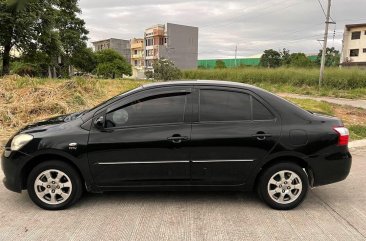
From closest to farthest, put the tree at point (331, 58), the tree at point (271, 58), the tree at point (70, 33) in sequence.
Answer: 1. the tree at point (70, 33)
2. the tree at point (331, 58)
3. the tree at point (271, 58)

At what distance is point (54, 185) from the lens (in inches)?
166

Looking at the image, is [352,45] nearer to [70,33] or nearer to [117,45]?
[70,33]

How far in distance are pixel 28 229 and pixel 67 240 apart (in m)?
0.54

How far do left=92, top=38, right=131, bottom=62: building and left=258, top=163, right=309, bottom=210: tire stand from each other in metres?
97.8

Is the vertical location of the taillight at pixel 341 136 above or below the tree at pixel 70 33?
below

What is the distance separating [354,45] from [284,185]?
66.6 m

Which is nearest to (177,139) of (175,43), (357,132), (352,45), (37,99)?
(357,132)

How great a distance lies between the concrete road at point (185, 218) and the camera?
12.0ft

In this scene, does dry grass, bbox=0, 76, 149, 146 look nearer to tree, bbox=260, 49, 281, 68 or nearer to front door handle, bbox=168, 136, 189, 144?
front door handle, bbox=168, 136, 189, 144

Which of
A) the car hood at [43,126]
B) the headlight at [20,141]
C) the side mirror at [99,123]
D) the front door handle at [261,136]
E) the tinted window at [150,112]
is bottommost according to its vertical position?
the headlight at [20,141]

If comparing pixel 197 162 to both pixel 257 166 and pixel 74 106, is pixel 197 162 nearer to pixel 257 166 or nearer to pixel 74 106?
pixel 257 166

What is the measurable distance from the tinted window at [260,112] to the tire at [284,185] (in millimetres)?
596

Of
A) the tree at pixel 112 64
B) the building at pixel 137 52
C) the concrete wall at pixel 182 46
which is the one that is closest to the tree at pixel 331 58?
the concrete wall at pixel 182 46

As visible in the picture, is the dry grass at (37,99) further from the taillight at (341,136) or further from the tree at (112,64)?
the tree at (112,64)
